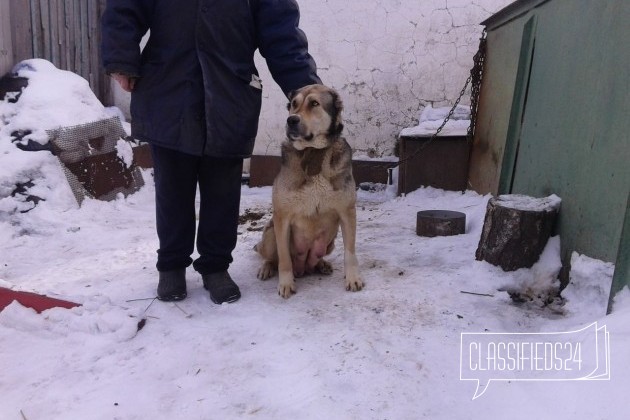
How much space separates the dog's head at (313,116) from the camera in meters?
2.55

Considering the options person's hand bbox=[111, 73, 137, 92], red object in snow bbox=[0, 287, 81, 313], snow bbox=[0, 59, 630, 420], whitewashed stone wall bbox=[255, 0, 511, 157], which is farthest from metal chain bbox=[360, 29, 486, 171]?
red object in snow bbox=[0, 287, 81, 313]

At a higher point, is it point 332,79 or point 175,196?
point 332,79

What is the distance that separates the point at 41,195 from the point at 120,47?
2.32 meters

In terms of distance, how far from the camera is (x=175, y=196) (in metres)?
2.49

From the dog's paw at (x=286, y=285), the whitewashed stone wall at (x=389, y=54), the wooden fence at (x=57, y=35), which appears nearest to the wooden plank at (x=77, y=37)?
the wooden fence at (x=57, y=35)

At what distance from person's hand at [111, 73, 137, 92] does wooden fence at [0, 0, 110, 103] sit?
3.18 m

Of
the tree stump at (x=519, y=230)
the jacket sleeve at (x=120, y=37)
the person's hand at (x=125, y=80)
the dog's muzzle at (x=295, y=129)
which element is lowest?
the tree stump at (x=519, y=230)

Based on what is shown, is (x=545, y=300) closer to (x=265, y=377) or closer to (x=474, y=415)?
(x=474, y=415)

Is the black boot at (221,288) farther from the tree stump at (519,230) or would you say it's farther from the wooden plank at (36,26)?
the wooden plank at (36,26)

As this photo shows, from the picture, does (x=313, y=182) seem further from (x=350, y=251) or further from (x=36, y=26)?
(x=36, y=26)

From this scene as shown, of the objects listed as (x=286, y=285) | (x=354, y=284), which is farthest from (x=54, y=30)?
(x=354, y=284)

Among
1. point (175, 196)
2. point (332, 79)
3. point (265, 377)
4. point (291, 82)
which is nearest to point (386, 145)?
point (332, 79)

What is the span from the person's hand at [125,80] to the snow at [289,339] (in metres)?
1.08

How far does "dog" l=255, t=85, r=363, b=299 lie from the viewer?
2576 mm
